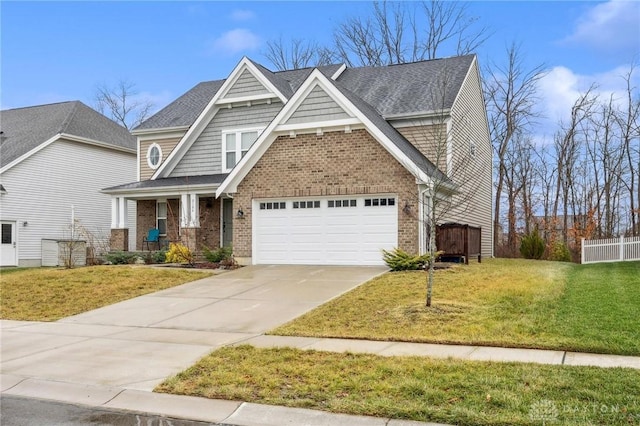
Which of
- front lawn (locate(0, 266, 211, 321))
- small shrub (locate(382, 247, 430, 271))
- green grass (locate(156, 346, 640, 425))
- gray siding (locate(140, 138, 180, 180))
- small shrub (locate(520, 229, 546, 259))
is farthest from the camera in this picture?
small shrub (locate(520, 229, 546, 259))

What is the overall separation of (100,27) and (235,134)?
7.20 metres

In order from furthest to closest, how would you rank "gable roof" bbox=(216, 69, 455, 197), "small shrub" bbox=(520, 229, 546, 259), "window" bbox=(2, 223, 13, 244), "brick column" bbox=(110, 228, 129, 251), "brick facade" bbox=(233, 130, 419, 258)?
"small shrub" bbox=(520, 229, 546, 259) → "window" bbox=(2, 223, 13, 244) → "brick column" bbox=(110, 228, 129, 251) → "brick facade" bbox=(233, 130, 419, 258) → "gable roof" bbox=(216, 69, 455, 197)

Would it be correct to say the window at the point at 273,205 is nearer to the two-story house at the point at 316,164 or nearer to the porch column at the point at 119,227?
the two-story house at the point at 316,164

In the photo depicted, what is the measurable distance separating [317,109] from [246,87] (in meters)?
5.70

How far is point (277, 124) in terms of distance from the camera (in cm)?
1748

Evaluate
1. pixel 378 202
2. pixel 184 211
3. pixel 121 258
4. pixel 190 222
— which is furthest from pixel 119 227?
pixel 378 202

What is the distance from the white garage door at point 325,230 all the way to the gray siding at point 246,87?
18.7 feet

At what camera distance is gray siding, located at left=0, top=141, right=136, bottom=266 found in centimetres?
2472

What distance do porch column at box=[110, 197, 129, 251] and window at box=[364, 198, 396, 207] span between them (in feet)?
37.4

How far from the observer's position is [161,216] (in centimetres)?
2375

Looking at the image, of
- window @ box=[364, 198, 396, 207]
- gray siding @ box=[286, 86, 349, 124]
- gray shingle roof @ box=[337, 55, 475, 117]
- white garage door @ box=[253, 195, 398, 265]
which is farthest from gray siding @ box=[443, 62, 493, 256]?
gray siding @ box=[286, 86, 349, 124]

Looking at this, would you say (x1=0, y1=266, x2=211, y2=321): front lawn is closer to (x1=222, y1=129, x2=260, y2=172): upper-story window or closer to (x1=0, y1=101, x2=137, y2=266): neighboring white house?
(x1=222, y1=129, x2=260, y2=172): upper-story window

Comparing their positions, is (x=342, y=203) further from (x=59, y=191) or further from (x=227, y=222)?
(x=59, y=191)

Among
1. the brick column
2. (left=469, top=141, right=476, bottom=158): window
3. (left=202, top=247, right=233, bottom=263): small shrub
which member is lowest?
(left=202, top=247, right=233, bottom=263): small shrub
